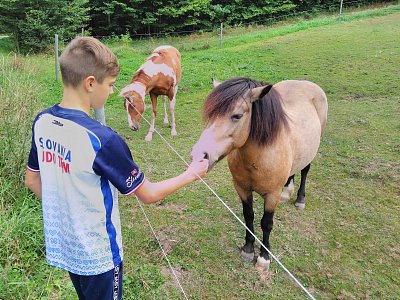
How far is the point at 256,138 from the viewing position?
2.28 metres

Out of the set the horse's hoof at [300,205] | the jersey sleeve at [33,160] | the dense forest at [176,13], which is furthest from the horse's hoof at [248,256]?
the dense forest at [176,13]

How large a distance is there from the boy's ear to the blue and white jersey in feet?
0.32

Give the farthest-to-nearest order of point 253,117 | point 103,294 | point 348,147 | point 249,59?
point 249,59 < point 348,147 < point 253,117 < point 103,294

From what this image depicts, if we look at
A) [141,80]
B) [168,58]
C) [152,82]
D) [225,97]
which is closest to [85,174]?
[225,97]

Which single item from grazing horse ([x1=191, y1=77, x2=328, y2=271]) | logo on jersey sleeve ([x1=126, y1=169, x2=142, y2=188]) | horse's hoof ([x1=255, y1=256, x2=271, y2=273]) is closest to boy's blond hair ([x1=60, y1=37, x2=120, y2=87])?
logo on jersey sleeve ([x1=126, y1=169, x2=142, y2=188])

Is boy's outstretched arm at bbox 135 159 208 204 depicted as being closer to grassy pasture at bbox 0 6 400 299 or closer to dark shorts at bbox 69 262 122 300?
dark shorts at bbox 69 262 122 300

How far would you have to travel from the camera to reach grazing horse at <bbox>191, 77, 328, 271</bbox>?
6.58ft

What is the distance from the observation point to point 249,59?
33.0ft

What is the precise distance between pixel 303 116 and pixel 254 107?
3.79 ft

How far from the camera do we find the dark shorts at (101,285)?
1395 mm

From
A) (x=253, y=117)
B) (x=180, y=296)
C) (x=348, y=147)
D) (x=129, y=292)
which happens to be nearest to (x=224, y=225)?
(x=180, y=296)

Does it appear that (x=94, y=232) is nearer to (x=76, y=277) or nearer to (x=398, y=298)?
(x=76, y=277)

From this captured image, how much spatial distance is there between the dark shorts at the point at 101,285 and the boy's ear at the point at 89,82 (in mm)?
780

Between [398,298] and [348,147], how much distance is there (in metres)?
2.95
